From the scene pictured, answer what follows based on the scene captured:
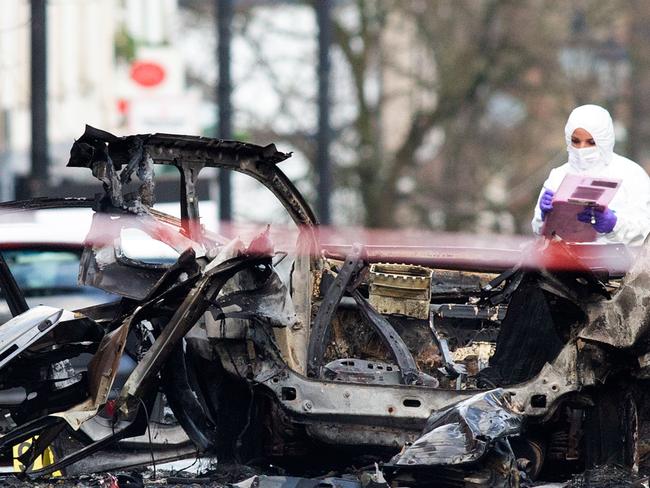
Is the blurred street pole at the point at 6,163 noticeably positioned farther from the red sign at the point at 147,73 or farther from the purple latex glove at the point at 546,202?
the purple latex glove at the point at 546,202

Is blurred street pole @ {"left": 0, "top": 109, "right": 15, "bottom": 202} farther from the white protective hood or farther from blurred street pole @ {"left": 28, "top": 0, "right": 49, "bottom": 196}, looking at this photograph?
the white protective hood

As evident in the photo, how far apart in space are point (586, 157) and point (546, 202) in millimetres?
591

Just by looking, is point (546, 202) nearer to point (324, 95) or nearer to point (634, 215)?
point (634, 215)

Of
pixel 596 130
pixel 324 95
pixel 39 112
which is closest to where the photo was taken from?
pixel 596 130

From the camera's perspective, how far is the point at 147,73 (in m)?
18.8

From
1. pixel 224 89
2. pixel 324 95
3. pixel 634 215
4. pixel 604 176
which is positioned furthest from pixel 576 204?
pixel 324 95

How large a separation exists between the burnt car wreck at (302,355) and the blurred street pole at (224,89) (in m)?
10.7

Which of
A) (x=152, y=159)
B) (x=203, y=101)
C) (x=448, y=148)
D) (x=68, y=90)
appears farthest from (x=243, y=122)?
(x=152, y=159)

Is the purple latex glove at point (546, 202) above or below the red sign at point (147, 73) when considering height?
below

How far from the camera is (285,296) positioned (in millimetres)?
7016

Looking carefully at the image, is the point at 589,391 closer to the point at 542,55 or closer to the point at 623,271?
the point at 623,271

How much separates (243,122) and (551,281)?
76.9 feet

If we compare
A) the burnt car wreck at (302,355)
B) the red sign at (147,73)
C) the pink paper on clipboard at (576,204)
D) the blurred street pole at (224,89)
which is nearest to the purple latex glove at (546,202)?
the pink paper on clipboard at (576,204)

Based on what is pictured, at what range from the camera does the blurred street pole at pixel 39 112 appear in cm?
1505
